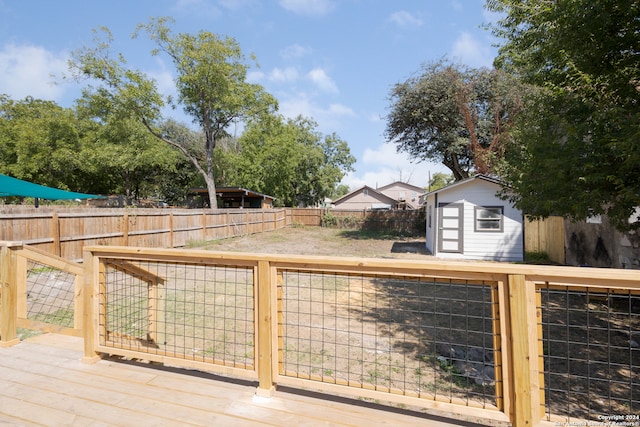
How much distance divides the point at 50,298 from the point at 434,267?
24.1ft

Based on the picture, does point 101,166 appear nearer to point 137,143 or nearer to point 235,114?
point 137,143

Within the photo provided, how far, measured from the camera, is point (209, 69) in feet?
66.3

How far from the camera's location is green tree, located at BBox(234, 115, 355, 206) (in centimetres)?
2836

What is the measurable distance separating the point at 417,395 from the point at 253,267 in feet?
4.24

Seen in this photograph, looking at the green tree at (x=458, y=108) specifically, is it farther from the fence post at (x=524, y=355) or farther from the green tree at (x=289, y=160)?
the fence post at (x=524, y=355)

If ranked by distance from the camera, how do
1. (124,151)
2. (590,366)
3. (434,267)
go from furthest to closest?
(124,151), (590,366), (434,267)

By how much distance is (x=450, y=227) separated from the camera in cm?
1275

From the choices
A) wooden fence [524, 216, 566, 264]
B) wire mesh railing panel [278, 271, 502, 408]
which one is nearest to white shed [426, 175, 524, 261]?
wooden fence [524, 216, 566, 264]

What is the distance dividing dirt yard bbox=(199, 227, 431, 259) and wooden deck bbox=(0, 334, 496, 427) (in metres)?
10.2

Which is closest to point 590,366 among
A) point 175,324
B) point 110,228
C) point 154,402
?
point 154,402

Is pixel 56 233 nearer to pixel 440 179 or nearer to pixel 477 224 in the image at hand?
pixel 477 224

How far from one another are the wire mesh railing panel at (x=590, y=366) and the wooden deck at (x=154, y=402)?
1.11m

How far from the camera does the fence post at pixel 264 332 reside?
222 cm

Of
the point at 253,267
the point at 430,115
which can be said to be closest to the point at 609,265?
the point at 253,267
